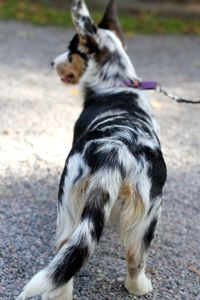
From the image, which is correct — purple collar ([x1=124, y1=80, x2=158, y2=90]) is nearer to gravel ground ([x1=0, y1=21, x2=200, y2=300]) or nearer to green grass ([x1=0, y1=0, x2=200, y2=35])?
gravel ground ([x1=0, y1=21, x2=200, y2=300])

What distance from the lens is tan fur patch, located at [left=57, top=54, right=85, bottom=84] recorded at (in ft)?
15.4

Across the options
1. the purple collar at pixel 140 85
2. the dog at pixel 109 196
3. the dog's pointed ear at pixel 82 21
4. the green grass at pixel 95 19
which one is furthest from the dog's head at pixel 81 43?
the green grass at pixel 95 19

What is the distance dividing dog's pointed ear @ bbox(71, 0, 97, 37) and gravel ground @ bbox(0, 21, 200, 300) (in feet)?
4.37

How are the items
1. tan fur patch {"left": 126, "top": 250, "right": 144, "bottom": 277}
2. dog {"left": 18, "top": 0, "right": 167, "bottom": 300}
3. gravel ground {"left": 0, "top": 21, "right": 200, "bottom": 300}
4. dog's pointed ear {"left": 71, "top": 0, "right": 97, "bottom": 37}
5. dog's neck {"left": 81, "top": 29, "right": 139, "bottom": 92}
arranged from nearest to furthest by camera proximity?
dog {"left": 18, "top": 0, "right": 167, "bottom": 300} → tan fur patch {"left": 126, "top": 250, "right": 144, "bottom": 277} → gravel ground {"left": 0, "top": 21, "right": 200, "bottom": 300} → dog's pointed ear {"left": 71, "top": 0, "right": 97, "bottom": 37} → dog's neck {"left": 81, "top": 29, "right": 139, "bottom": 92}

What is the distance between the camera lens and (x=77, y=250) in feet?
9.09

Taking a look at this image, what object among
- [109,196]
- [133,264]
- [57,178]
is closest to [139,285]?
[133,264]

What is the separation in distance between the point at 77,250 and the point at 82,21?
7.21ft

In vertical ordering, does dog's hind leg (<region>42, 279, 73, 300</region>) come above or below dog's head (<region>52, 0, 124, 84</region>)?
below

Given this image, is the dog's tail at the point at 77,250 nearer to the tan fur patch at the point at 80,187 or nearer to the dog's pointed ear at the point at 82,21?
the tan fur patch at the point at 80,187

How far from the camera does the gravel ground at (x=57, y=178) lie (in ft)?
12.0

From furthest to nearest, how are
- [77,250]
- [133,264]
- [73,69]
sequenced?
1. [73,69]
2. [133,264]
3. [77,250]

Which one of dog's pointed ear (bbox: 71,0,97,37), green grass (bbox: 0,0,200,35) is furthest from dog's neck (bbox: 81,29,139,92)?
green grass (bbox: 0,0,200,35)

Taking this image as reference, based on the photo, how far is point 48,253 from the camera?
3.85m

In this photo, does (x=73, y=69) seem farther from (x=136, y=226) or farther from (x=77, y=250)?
(x=77, y=250)
